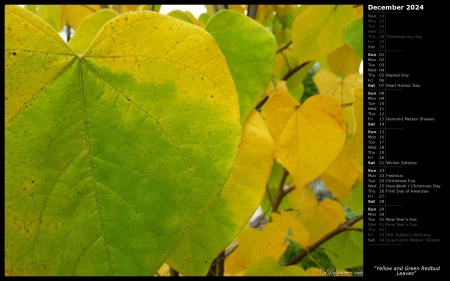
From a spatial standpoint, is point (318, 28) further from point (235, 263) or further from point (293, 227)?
point (235, 263)

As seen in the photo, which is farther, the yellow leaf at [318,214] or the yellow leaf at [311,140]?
the yellow leaf at [318,214]

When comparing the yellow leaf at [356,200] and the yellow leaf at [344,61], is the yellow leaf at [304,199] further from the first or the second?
the yellow leaf at [344,61]

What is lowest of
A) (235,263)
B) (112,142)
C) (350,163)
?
(235,263)

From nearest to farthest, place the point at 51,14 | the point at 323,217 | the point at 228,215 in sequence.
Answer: the point at 228,215, the point at 51,14, the point at 323,217

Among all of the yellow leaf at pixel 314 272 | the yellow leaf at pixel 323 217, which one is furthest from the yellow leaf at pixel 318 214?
the yellow leaf at pixel 314 272

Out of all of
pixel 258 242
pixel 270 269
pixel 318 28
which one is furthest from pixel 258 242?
pixel 318 28
